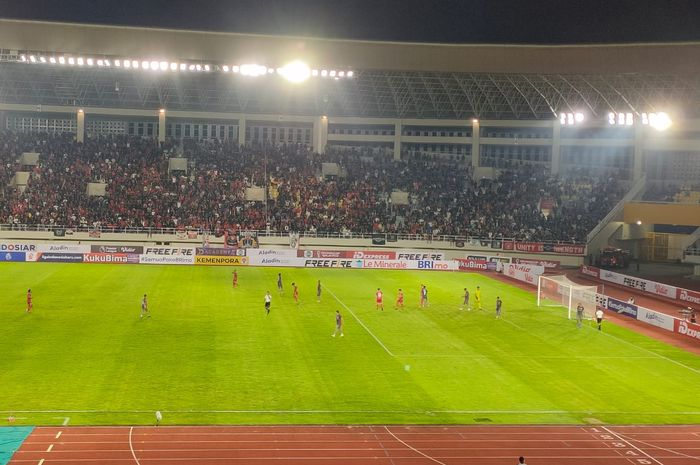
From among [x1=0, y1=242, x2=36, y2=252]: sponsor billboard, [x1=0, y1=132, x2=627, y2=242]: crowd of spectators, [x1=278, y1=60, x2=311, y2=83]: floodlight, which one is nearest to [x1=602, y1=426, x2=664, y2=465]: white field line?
[x1=278, y1=60, x2=311, y2=83]: floodlight

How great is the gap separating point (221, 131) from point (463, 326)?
54.4 metres

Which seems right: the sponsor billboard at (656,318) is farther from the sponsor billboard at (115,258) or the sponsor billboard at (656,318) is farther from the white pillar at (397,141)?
the white pillar at (397,141)

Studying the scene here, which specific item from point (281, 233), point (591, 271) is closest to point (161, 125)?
point (281, 233)

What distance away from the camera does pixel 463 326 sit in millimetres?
38594

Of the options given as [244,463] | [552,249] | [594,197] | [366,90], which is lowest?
[244,463]

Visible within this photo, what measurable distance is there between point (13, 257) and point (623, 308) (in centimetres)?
4365

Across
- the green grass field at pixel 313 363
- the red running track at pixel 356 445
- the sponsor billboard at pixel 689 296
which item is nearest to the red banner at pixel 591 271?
the sponsor billboard at pixel 689 296

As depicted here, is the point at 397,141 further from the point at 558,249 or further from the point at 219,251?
the point at 219,251

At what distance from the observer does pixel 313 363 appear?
29.3 meters

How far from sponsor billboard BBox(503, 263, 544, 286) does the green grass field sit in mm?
11406

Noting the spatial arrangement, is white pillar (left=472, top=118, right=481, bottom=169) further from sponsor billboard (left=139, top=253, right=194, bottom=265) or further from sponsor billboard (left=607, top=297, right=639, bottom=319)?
sponsor billboard (left=607, top=297, right=639, bottom=319)

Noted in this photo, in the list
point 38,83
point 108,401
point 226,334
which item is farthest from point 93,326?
point 38,83

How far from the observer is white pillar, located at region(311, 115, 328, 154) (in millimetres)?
85000

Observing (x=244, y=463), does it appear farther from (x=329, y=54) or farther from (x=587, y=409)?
(x=329, y=54)
